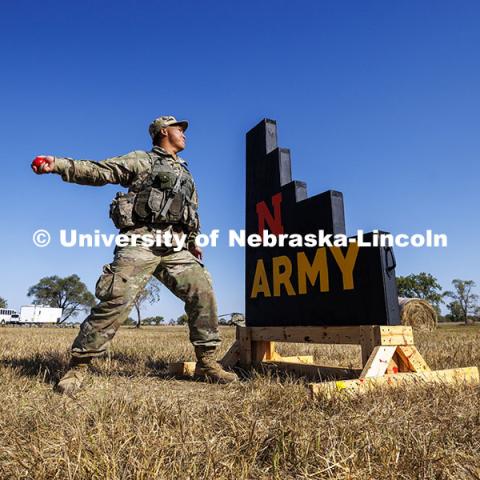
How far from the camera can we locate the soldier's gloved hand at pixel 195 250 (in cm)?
429

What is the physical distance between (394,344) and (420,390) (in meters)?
0.71

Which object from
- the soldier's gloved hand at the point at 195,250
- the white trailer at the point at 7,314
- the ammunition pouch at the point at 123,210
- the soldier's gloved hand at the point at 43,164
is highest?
the soldier's gloved hand at the point at 43,164

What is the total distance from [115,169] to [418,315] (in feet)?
55.4

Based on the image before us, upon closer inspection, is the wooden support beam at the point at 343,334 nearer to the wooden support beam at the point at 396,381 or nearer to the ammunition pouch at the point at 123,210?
the wooden support beam at the point at 396,381

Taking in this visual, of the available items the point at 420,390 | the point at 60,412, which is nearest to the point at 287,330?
the point at 420,390

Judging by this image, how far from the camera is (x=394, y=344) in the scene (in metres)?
3.51

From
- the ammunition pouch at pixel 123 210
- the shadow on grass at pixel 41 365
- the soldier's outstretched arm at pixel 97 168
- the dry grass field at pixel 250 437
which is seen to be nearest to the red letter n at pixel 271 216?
the soldier's outstretched arm at pixel 97 168

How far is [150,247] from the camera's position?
3.78 meters

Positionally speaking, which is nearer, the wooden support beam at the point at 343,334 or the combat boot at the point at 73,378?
the combat boot at the point at 73,378

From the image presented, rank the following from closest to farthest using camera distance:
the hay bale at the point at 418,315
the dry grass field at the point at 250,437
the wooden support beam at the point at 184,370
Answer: the dry grass field at the point at 250,437
the wooden support beam at the point at 184,370
the hay bale at the point at 418,315

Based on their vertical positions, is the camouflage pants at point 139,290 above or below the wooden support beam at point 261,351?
above

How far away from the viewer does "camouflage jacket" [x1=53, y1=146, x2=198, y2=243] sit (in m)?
3.55

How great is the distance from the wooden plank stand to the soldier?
637mm

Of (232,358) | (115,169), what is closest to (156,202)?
(115,169)
